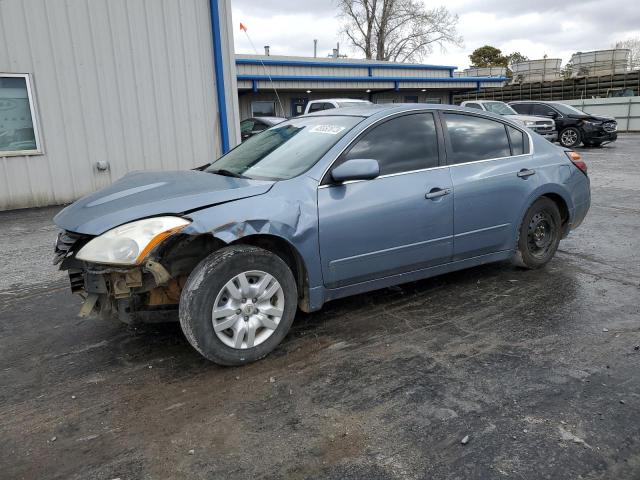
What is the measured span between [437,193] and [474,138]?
0.82m

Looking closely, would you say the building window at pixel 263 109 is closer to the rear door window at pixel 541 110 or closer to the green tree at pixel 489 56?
the rear door window at pixel 541 110

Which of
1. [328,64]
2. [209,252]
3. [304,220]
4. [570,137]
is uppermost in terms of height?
[328,64]

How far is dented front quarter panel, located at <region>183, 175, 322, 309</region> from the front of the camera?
3.08m

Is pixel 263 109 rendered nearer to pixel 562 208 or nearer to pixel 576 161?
pixel 576 161

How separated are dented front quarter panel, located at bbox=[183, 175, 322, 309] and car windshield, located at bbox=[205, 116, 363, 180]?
0.21 m

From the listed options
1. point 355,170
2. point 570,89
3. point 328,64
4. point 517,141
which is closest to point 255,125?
point 328,64

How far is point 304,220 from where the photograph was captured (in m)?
3.38

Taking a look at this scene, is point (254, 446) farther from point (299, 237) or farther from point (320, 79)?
point (320, 79)

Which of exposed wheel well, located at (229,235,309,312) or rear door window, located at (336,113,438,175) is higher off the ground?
rear door window, located at (336,113,438,175)

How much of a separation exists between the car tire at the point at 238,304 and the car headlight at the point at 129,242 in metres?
0.30

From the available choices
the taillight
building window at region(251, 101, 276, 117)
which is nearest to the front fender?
the taillight

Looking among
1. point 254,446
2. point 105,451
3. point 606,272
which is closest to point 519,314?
point 606,272

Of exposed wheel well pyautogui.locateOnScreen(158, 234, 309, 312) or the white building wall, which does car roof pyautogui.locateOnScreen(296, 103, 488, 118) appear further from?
the white building wall

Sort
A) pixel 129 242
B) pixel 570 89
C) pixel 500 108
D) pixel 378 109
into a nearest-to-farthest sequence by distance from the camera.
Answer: pixel 129 242
pixel 378 109
pixel 500 108
pixel 570 89
